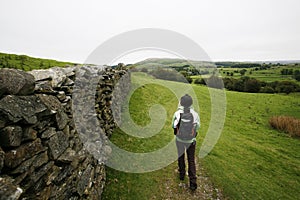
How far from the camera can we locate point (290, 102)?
2636 centimetres

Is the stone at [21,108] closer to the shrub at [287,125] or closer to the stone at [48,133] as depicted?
the stone at [48,133]

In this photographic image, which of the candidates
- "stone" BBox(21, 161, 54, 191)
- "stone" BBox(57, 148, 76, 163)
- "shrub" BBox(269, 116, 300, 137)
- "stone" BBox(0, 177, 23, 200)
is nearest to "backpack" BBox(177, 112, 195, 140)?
"stone" BBox(57, 148, 76, 163)

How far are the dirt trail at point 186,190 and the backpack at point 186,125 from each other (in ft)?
6.98

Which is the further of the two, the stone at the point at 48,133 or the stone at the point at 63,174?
the stone at the point at 63,174

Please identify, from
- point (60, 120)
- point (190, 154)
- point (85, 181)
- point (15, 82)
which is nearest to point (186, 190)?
point (190, 154)

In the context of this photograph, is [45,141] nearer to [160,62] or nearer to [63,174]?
[63,174]

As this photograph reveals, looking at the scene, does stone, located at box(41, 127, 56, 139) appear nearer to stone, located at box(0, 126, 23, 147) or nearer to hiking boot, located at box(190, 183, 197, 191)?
stone, located at box(0, 126, 23, 147)

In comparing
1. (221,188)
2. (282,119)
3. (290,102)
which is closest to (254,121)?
(282,119)

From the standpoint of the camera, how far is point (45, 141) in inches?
143

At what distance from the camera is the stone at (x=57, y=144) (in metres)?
3.78

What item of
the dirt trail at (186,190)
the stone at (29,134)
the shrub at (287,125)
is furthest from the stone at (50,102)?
the shrub at (287,125)

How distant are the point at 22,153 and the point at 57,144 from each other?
1.06m

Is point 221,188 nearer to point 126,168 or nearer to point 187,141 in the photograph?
point 187,141

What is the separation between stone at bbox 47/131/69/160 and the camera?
12.4ft
